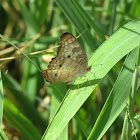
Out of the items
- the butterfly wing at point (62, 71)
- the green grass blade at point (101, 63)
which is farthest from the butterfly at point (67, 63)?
the green grass blade at point (101, 63)

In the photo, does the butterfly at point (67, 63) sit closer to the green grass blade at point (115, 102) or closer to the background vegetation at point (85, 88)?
the background vegetation at point (85, 88)

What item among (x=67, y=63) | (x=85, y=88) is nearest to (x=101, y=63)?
(x=85, y=88)

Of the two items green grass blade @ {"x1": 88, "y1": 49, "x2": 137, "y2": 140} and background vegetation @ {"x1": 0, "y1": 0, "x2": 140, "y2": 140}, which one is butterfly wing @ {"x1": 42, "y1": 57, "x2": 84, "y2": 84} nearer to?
background vegetation @ {"x1": 0, "y1": 0, "x2": 140, "y2": 140}

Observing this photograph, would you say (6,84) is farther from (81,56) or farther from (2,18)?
(2,18)

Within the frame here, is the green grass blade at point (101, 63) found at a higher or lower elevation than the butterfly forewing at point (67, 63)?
lower

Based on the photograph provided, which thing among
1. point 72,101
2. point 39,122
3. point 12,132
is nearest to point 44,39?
point 39,122
